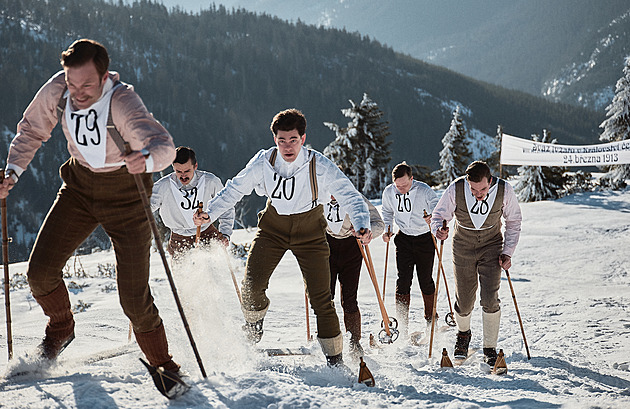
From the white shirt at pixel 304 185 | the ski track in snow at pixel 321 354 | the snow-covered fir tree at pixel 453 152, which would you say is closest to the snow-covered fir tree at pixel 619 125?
the snow-covered fir tree at pixel 453 152

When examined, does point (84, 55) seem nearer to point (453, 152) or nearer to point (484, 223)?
point (484, 223)

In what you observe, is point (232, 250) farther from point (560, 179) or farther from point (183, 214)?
point (560, 179)

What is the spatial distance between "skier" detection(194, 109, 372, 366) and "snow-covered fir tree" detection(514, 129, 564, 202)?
22808 millimetres

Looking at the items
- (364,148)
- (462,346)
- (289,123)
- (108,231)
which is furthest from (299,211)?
(364,148)

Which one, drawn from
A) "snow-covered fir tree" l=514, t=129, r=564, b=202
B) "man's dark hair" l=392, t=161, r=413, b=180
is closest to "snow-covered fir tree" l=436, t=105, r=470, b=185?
"snow-covered fir tree" l=514, t=129, r=564, b=202

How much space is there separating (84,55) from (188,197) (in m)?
2.65

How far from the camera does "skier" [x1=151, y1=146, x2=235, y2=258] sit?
17.8 feet

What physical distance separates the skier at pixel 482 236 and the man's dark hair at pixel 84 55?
3.23m

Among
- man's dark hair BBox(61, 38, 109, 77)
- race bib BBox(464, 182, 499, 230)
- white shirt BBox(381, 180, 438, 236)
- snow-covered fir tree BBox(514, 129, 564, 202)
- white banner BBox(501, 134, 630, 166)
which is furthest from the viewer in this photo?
snow-covered fir tree BBox(514, 129, 564, 202)

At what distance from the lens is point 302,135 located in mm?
3926

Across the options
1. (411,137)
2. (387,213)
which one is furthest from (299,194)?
(411,137)

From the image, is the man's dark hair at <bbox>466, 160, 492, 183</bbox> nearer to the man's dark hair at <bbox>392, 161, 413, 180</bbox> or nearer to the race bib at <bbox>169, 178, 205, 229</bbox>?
the man's dark hair at <bbox>392, 161, 413, 180</bbox>

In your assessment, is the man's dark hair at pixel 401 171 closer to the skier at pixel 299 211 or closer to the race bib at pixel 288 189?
the skier at pixel 299 211

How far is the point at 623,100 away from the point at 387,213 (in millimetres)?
22591
